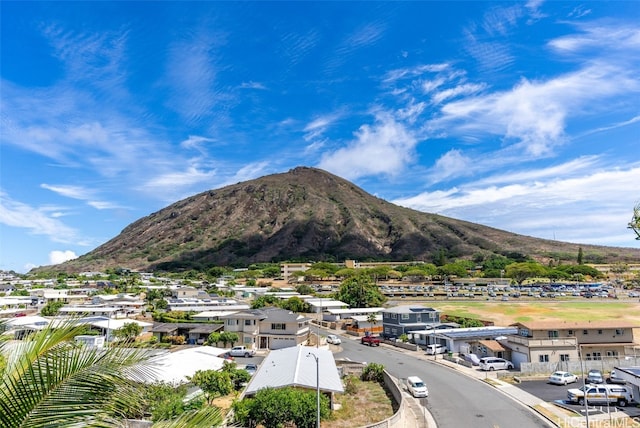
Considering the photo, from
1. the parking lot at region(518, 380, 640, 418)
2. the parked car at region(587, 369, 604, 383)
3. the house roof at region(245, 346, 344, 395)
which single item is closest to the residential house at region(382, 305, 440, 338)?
the parking lot at region(518, 380, 640, 418)

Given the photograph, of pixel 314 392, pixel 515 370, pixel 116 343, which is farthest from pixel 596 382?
pixel 116 343

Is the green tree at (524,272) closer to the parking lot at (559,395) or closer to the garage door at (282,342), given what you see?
the garage door at (282,342)

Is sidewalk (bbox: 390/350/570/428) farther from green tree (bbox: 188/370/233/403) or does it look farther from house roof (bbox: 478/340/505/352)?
green tree (bbox: 188/370/233/403)

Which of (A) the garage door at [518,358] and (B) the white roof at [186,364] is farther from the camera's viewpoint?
(A) the garage door at [518,358]

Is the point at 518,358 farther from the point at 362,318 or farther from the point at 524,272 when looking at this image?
the point at 524,272

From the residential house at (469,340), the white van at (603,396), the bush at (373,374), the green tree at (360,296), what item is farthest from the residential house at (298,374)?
the green tree at (360,296)
